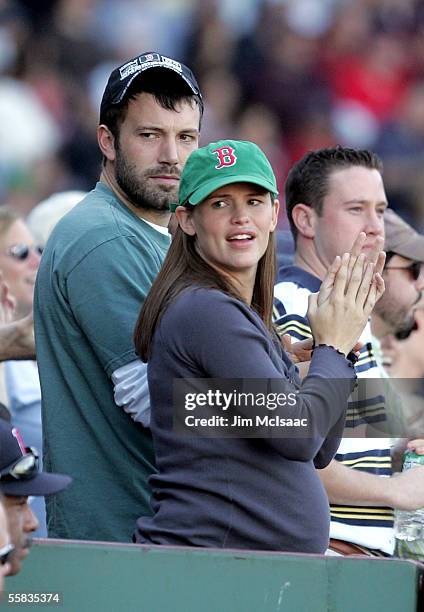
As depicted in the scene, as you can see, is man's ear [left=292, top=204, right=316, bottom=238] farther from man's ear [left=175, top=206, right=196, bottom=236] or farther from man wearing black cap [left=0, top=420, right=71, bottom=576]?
man wearing black cap [left=0, top=420, right=71, bottom=576]

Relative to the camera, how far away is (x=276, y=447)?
7.88 ft

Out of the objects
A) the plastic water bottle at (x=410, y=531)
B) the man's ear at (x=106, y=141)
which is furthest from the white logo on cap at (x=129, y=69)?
the plastic water bottle at (x=410, y=531)

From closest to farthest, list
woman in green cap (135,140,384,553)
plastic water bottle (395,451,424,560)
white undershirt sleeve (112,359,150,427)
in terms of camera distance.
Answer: woman in green cap (135,140,384,553) < white undershirt sleeve (112,359,150,427) < plastic water bottle (395,451,424,560)

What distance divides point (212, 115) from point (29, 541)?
232 inches

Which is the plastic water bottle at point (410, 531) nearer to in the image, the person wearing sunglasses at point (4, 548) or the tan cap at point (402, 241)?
the tan cap at point (402, 241)

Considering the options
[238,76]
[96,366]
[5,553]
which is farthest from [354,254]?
[238,76]

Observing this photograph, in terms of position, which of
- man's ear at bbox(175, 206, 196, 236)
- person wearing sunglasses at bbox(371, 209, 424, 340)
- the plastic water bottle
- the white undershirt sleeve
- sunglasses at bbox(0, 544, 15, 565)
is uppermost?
person wearing sunglasses at bbox(371, 209, 424, 340)

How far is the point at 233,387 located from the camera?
244 cm

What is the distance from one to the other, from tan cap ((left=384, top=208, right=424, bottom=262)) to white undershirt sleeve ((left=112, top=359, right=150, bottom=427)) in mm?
1805

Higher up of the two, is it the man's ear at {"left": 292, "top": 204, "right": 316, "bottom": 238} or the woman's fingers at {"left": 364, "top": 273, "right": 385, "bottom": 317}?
the man's ear at {"left": 292, "top": 204, "right": 316, "bottom": 238}

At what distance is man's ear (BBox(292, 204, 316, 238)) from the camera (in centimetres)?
374

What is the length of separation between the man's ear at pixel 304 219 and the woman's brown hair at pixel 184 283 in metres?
1.01

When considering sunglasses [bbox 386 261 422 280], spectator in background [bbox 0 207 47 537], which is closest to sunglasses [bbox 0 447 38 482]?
spectator in background [bbox 0 207 47 537]

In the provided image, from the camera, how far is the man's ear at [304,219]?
3742mm
